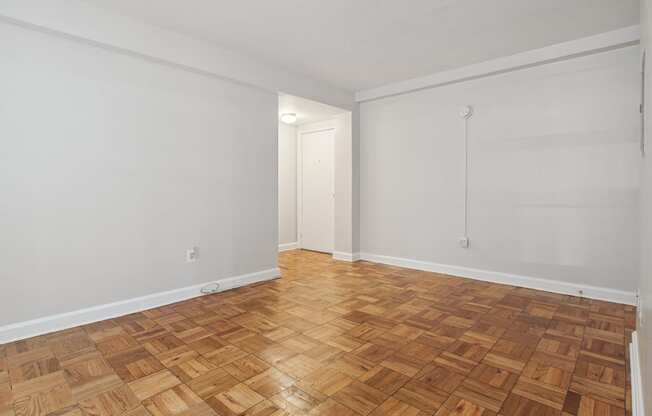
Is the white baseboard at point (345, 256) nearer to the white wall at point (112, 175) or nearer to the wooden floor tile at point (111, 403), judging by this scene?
the white wall at point (112, 175)

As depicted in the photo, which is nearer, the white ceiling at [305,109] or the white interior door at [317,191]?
the white ceiling at [305,109]

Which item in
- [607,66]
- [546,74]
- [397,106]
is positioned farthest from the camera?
[397,106]

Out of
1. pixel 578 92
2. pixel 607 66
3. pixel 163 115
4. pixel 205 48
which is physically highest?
pixel 205 48

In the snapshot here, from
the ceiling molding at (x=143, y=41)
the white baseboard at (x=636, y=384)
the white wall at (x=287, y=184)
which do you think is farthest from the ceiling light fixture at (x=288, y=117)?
the white baseboard at (x=636, y=384)

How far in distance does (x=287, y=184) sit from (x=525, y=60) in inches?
148

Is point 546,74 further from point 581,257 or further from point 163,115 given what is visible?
point 163,115

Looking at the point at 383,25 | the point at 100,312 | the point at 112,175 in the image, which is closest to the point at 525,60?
the point at 383,25

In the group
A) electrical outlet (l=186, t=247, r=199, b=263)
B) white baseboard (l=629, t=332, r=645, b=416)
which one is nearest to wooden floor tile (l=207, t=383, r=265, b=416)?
white baseboard (l=629, t=332, r=645, b=416)

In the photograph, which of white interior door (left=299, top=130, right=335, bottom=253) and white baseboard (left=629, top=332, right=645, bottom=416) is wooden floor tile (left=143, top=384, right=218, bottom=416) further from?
white interior door (left=299, top=130, right=335, bottom=253)

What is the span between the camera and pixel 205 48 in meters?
3.10

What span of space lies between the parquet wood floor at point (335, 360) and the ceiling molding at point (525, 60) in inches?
88.8

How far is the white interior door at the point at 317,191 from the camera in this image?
548 cm

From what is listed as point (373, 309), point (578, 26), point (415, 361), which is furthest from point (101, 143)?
point (578, 26)

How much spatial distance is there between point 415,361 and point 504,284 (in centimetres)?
213
